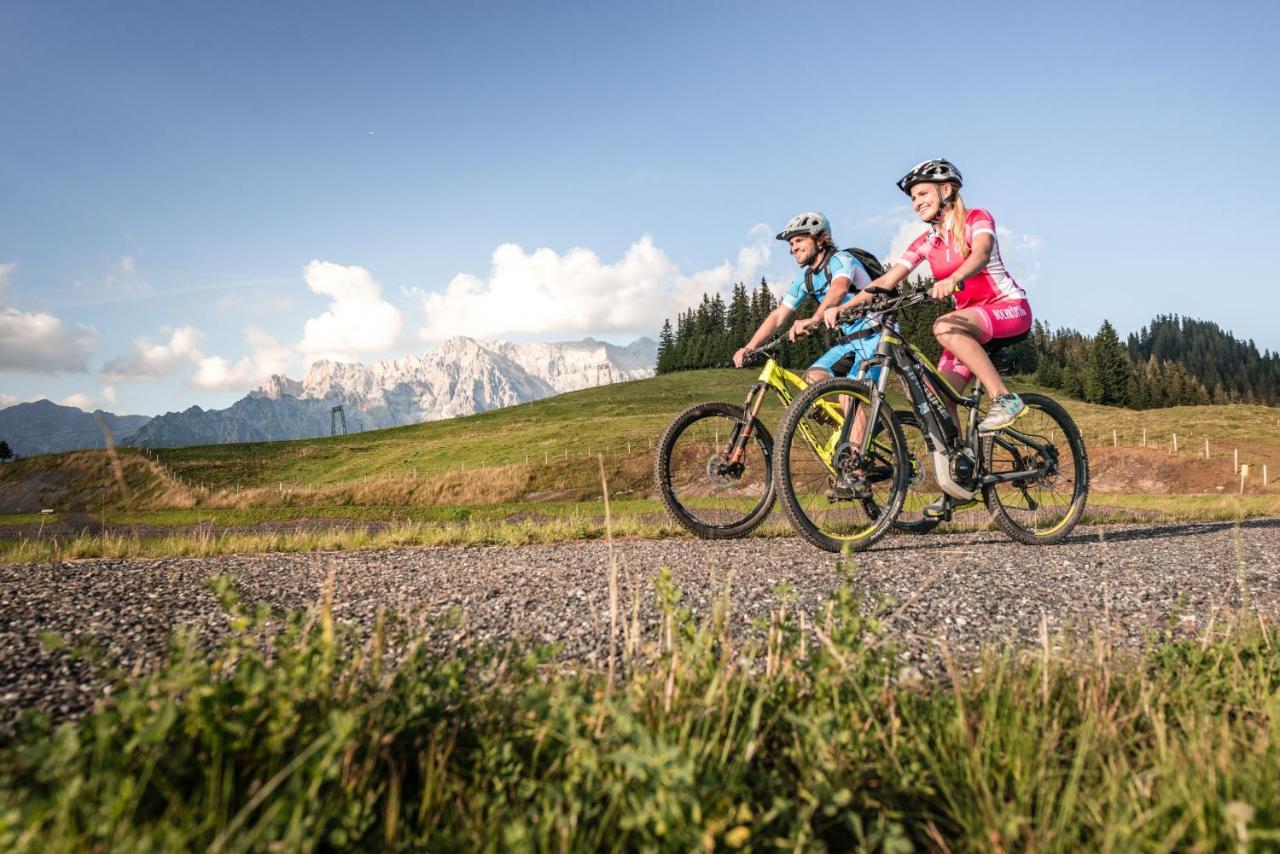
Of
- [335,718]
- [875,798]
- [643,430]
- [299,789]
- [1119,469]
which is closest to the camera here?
[299,789]

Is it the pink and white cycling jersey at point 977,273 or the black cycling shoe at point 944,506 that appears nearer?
the pink and white cycling jersey at point 977,273

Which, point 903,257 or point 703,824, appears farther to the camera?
point 903,257

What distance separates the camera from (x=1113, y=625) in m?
3.59

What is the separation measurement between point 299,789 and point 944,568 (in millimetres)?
4590

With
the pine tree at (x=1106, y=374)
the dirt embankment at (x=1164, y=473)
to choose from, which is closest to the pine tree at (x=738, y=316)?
the pine tree at (x=1106, y=374)

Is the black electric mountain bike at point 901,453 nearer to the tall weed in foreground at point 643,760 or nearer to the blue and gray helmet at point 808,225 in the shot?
the blue and gray helmet at point 808,225

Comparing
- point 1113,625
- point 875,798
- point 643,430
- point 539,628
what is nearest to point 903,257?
point 1113,625

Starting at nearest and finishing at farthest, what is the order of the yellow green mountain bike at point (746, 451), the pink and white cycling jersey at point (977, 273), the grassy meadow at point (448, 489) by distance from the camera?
the pink and white cycling jersey at point (977, 273) → the yellow green mountain bike at point (746, 451) → the grassy meadow at point (448, 489)

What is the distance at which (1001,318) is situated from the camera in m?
6.48

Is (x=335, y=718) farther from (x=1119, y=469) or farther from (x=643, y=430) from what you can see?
(x=643, y=430)

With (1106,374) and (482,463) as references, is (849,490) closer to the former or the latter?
(482,463)

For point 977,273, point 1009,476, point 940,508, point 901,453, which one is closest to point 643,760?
point 901,453

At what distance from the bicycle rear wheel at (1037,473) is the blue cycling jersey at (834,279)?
2.01 metres

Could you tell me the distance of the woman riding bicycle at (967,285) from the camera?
20.8 ft
